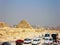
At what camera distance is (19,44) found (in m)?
14.6

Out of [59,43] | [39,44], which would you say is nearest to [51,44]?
[59,43]

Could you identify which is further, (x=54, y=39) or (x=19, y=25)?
(x=19, y=25)

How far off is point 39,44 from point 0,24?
138 feet

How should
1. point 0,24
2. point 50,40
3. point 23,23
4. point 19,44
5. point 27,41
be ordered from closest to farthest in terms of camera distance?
point 19,44
point 50,40
point 27,41
point 0,24
point 23,23

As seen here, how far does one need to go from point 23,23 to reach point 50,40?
4662 cm

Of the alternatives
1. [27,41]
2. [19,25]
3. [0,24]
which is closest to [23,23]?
[19,25]

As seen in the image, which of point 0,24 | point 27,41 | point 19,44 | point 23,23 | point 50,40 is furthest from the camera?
point 23,23

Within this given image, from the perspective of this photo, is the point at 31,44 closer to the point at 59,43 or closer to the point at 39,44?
the point at 39,44

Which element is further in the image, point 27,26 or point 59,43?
point 27,26

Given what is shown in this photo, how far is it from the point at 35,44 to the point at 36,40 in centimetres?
63

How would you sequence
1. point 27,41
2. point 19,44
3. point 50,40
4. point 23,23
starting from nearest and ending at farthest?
point 19,44 < point 50,40 < point 27,41 < point 23,23

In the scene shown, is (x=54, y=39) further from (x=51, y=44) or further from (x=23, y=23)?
(x=23, y=23)

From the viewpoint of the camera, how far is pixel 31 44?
17.1 metres

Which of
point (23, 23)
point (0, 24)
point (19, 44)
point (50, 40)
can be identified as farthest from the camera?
point (23, 23)
